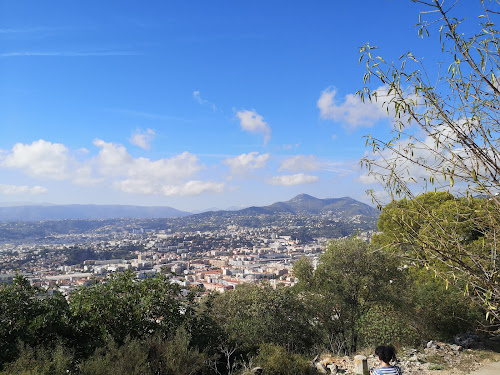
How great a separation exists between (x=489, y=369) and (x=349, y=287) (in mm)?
4295

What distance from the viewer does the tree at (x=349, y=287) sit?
11219 mm

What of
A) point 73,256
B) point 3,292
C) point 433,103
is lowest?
point 73,256

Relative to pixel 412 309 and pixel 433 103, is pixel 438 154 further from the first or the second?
A: pixel 412 309

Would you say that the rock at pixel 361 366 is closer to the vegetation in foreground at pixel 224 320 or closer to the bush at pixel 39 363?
the vegetation in foreground at pixel 224 320

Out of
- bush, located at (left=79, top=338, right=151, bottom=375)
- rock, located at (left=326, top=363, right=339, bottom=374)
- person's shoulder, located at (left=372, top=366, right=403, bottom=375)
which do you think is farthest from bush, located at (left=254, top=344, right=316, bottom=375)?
person's shoulder, located at (left=372, top=366, right=403, bottom=375)

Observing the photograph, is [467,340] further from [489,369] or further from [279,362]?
[279,362]

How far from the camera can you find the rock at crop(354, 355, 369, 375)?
6.95 meters

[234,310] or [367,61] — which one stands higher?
[367,61]

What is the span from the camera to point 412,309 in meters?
10.8

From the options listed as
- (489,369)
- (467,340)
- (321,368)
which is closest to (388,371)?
(321,368)

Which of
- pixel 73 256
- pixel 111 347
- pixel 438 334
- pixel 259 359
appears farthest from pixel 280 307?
Result: pixel 73 256

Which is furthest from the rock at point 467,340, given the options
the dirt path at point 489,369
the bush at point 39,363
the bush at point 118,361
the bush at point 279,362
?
the bush at point 39,363

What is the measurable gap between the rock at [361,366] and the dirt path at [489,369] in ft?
8.31

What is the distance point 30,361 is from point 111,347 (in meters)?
1.03
